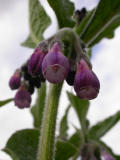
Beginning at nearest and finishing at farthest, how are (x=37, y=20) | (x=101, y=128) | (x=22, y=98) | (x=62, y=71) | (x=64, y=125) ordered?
1. (x=62, y=71)
2. (x=22, y=98)
3. (x=37, y=20)
4. (x=101, y=128)
5. (x=64, y=125)

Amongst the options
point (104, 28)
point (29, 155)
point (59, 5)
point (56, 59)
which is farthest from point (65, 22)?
point (29, 155)

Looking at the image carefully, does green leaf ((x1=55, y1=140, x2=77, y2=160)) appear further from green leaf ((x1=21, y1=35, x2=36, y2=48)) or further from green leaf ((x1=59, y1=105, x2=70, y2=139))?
green leaf ((x1=59, y1=105, x2=70, y2=139))

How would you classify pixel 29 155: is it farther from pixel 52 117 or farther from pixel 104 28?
pixel 104 28

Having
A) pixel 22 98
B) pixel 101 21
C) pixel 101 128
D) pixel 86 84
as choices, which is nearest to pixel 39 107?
pixel 101 128

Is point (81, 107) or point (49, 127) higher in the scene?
point (49, 127)

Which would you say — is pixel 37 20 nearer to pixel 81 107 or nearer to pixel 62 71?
pixel 81 107

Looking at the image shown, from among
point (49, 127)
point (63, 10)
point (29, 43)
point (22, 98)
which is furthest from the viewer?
point (29, 43)

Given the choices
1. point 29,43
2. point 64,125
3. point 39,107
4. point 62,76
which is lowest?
point 64,125
